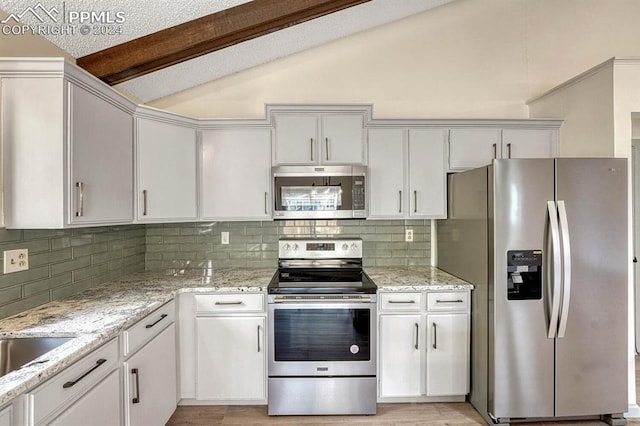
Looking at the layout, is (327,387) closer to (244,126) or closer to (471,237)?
(471,237)

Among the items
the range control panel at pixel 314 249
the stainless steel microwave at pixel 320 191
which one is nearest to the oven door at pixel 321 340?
the range control panel at pixel 314 249

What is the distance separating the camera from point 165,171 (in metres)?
2.55

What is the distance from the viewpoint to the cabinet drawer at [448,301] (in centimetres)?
245

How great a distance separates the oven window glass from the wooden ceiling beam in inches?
74.9

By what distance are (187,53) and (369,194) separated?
5.61 ft

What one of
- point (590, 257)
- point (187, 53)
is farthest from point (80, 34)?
point (590, 257)

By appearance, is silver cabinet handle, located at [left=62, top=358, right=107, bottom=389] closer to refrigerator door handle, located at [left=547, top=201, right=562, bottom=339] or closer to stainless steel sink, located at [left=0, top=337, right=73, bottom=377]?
stainless steel sink, located at [left=0, top=337, right=73, bottom=377]

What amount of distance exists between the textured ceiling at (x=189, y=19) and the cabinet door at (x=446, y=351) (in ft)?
8.22

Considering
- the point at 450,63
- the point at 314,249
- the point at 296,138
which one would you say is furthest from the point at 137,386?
the point at 450,63

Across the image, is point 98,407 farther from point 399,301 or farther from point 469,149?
point 469,149

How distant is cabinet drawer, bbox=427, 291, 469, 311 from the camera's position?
8.02 ft

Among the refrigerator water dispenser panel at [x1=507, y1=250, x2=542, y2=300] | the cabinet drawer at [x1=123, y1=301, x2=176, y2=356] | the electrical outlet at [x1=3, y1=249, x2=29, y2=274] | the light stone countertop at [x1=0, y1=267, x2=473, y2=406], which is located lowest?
the cabinet drawer at [x1=123, y1=301, x2=176, y2=356]

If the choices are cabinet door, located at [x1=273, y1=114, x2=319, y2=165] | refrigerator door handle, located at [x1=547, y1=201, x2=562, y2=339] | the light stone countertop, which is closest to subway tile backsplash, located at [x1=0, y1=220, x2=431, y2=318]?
the light stone countertop

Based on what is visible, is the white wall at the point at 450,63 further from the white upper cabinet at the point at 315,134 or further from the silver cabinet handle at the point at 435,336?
the silver cabinet handle at the point at 435,336
